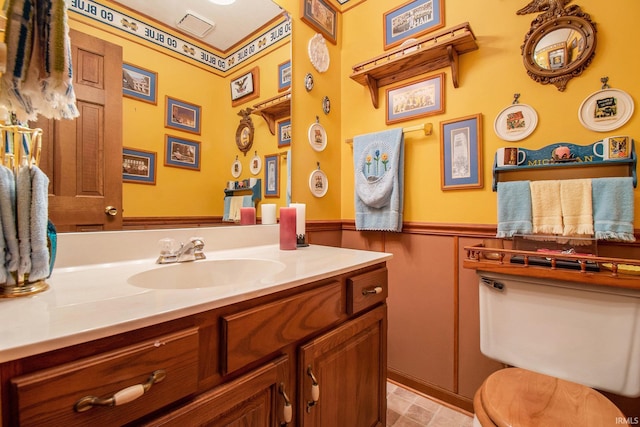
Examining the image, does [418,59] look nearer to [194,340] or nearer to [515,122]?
[515,122]

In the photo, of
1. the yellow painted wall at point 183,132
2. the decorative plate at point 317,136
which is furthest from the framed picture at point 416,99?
the yellow painted wall at point 183,132

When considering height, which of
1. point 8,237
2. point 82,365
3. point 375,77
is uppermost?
point 375,77

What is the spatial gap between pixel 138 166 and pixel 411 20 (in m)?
1.60

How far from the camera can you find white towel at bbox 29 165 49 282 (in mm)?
551

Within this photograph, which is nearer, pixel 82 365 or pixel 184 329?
pixel 82 365

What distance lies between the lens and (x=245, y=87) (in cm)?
130

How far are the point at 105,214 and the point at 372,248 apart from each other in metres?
1.34

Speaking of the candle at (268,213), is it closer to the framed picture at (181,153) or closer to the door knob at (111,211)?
the framed picture at (181,153)

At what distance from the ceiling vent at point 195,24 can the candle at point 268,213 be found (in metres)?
0.79

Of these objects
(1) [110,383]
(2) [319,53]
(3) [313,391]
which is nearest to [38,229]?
(1) [110,383]

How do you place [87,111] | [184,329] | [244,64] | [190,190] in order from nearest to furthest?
[184,329] → [87,111] → [190,190] → [244,64]

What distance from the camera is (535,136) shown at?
1.21 meters

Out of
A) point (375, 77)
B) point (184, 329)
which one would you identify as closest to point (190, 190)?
point (184, 329)

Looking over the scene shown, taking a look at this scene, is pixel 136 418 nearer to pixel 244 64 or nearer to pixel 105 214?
pixel 105 214
